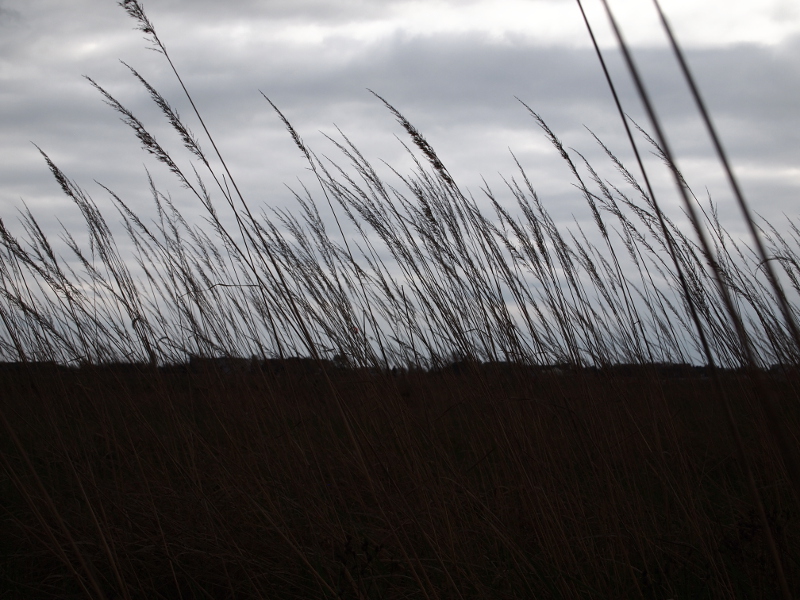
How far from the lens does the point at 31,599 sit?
56.6 inches

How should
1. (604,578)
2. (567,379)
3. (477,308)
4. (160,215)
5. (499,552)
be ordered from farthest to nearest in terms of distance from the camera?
(160,215), (567,379), (477,308), (499,552), (604,578)

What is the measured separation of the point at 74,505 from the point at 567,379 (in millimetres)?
1788

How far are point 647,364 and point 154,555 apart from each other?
1818 mm

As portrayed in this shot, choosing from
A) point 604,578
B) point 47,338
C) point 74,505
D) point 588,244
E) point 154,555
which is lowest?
point 604,578

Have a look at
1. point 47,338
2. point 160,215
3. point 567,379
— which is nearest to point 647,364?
point 567,379

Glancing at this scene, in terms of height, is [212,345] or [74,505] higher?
[212,345]

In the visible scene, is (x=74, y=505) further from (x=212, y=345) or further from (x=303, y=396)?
(x=303, y=396)

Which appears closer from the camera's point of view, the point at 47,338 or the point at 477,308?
the point at 477,308

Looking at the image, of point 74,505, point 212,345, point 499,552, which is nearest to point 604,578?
point 499,552

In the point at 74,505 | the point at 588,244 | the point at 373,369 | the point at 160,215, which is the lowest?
the point at 74,505

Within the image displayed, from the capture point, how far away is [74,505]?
6.16 feet

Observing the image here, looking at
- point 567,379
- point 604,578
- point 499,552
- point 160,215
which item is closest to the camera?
point 604,578

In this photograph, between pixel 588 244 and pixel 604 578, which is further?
pixel 588 244

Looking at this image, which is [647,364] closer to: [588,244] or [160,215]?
Result: [588,244]
